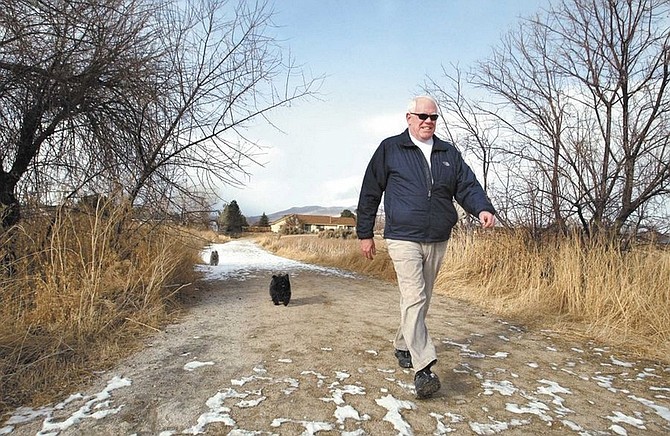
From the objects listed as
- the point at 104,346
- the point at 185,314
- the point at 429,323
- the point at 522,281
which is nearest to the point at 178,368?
the point at 104,346

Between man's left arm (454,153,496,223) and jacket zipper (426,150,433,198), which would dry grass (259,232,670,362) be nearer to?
man's left arm (454,153,496,223)

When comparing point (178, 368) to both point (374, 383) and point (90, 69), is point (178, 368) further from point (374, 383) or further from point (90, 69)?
point (90, 69)

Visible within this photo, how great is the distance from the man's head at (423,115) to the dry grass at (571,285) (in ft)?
9.67

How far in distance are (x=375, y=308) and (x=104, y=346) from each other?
11.1 ft

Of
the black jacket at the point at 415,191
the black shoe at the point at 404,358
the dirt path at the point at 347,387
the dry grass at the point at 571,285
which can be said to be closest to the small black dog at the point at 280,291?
the dirt path at the point at 347,387

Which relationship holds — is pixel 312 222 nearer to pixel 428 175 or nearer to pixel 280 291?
pixel 280 291

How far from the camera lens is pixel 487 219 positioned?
10.5 ft

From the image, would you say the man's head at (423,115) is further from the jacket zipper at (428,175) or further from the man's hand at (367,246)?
the man's hand at (367,246)

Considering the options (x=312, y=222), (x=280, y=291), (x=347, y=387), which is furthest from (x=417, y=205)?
(x=312, y=222)

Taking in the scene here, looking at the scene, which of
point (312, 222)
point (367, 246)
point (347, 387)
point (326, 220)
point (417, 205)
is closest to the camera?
point (347, 387)

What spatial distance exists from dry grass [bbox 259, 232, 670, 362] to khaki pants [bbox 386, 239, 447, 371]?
7.99 ft

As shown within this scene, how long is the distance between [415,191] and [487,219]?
0.53 meters

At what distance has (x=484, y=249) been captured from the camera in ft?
27.4

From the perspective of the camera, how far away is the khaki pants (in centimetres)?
311
